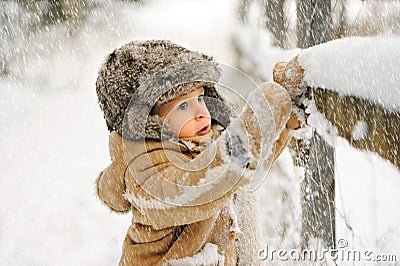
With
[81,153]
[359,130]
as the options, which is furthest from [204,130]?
[81,153]

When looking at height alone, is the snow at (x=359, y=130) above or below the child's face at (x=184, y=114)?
above

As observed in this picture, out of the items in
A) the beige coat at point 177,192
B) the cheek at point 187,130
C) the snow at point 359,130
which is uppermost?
the snow at point 359,130

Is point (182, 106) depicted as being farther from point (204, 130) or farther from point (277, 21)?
point (277, 21)

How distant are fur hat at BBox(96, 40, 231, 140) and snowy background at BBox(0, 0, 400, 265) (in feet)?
4.09

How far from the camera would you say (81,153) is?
3730mm

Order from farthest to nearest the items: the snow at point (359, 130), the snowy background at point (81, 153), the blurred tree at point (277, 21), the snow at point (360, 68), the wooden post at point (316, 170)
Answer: the snowy background at point (81, 153)
the blurred tree at point (277, 21)
the wooden post at point (316, 170)
the snow at point (359, 130)
the snow at point (360, 68)

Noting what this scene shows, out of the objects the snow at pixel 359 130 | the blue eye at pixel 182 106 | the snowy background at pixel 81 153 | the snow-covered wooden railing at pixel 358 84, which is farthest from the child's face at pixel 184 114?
the snowy background at pixel 81 153

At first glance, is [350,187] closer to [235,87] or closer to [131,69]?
[235,87]

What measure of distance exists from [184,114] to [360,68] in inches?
14.1

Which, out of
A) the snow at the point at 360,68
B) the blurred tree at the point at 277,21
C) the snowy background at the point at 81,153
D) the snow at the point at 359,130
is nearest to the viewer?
the snow at the point at 360,68

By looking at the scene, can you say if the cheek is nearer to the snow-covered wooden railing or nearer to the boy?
the boy

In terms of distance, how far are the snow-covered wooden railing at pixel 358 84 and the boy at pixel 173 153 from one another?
80 mm

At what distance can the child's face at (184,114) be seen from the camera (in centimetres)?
102

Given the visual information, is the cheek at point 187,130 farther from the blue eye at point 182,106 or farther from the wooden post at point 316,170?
the wooden post at point 316,170
